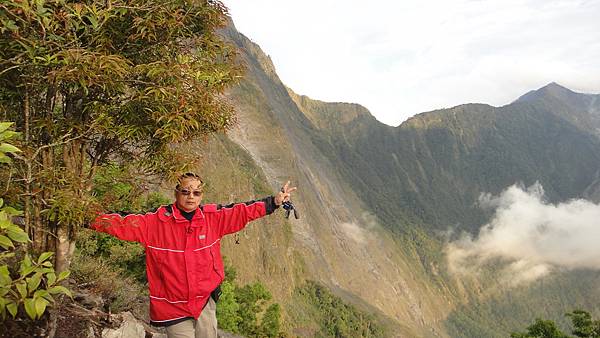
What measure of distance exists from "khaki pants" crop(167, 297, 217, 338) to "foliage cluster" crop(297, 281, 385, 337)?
98.3 metres

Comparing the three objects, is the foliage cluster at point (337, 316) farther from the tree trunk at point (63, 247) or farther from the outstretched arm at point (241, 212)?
the tree trunk at point (63, 247)

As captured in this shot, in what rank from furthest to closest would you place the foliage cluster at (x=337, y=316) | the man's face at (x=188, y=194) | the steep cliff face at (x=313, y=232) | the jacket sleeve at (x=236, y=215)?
the steep cliff face at (x=313, y=232) < the foliage cluster at (x=337, y=316) < the jacket sleeve at (x=236, y=215) < the man's face at (x=188, y=194)

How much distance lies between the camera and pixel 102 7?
4043mm

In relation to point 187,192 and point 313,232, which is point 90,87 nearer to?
point 187,192

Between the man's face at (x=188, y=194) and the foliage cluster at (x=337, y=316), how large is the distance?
325 feet

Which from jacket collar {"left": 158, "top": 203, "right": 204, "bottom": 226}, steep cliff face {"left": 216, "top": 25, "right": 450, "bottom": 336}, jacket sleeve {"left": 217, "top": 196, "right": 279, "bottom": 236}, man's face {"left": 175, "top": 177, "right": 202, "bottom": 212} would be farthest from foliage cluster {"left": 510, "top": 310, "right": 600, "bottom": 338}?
steep cliff face {"left": 216, "top": 25, "right": 450, "bottom": 336}

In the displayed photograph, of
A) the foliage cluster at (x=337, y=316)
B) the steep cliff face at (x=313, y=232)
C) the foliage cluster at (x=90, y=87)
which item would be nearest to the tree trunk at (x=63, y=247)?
the foliage cluster at (x=90, y=87)

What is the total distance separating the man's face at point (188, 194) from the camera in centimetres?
508

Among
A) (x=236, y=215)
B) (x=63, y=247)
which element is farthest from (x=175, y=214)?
(x=63, y=247)

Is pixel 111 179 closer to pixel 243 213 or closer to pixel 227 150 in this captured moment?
pixel 243 213

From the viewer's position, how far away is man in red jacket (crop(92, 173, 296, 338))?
196 inches

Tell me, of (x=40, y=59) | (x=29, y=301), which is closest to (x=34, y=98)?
(x=40, y=59)

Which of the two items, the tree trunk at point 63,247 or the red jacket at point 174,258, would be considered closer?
the tree trunk at point 63,247

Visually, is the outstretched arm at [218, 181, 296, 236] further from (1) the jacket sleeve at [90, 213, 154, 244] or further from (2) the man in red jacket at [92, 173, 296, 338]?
(1) the jacket sleeve at [90, 213, 154, 244]
